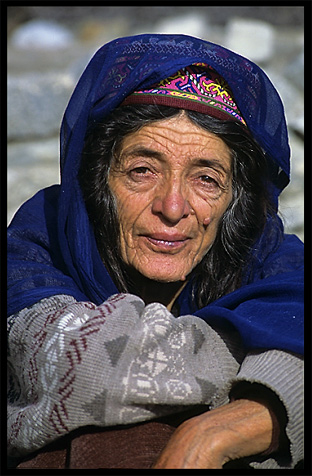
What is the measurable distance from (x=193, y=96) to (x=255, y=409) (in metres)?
1.09

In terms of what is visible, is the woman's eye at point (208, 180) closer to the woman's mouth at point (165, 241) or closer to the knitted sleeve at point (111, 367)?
the woman's mouth at point (165, 241)

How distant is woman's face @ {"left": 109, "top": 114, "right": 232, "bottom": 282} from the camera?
87.1 inches

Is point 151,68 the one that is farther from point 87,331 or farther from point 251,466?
point 251,466

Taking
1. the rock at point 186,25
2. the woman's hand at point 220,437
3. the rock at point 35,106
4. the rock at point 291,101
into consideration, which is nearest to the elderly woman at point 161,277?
the woman's hand at point 220,437

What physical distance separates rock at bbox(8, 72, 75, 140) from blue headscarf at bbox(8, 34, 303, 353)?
10.2ft

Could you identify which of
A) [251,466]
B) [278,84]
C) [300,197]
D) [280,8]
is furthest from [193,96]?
[280,8]

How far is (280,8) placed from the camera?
33.2 feet

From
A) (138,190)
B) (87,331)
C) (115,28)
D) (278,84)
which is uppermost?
(115,28)

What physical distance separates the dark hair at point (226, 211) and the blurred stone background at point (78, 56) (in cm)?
57

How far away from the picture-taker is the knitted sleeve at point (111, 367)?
1733 millimetres

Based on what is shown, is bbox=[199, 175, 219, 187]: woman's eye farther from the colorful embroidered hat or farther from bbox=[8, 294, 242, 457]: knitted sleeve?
bbox=[8, 294, 242, 457]: knitted sleeve

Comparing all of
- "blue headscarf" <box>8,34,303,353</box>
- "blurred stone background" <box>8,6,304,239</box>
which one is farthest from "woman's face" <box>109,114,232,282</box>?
"blurred stone background" <box>8,6,304,239</box>

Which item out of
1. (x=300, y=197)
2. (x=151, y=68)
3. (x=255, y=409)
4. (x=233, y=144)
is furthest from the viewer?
(x=300, y=197)

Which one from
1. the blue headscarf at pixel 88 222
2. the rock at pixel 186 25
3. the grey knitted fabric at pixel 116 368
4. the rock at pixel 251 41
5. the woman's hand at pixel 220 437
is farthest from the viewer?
the rock at pixel 186 25
